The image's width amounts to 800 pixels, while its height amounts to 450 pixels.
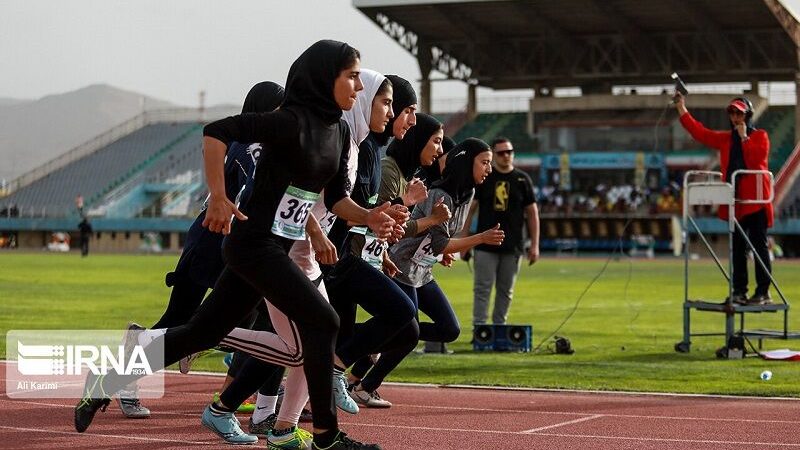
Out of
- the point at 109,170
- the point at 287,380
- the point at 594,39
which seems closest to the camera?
the point at 287,380

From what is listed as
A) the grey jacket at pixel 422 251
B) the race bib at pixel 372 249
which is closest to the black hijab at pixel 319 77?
the race bib at pixel 372 249

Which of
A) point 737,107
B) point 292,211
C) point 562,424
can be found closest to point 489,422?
point 562,424

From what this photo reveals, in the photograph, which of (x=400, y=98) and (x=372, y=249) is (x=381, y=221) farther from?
(x=372, y=249)

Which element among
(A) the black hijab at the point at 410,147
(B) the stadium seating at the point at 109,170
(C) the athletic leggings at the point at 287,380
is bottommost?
(B) the stadium seating at the point at 109,170

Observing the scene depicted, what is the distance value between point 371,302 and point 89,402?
1.88 m

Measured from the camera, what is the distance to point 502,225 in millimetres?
14711

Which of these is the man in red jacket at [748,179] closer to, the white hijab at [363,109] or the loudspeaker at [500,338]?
the loudspeaker at [500,338]

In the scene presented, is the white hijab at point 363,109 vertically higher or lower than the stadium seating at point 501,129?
higher

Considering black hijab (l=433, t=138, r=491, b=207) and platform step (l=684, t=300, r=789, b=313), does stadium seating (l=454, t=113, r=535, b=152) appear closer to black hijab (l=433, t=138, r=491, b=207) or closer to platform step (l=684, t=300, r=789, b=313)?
platform step (l=684, t=300, r=789, b=313)

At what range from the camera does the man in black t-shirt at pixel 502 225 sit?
14797mm

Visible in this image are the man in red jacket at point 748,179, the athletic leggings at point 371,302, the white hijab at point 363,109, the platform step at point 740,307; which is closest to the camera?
the white hijab at point 363,109

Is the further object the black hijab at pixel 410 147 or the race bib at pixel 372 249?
the black hijab at pixel 410 147

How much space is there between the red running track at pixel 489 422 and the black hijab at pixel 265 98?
1906 mm

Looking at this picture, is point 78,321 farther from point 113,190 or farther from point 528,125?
point 113,190
